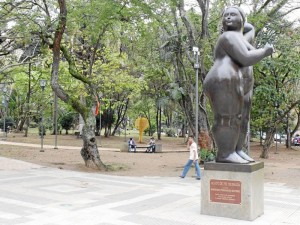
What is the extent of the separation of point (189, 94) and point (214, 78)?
46.4ft

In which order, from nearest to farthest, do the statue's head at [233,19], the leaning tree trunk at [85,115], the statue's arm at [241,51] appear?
the statue's arm at [241,51] < the statue's head at [233,19] < the leaning tree trunk at [85,115]

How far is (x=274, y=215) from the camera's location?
8.19 metres

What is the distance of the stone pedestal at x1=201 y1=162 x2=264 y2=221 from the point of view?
7.52 m

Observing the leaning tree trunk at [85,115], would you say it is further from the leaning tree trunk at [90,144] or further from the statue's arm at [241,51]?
the statue's arm at [241,51]

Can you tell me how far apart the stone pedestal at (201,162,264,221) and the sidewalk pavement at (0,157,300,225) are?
6.8 inches

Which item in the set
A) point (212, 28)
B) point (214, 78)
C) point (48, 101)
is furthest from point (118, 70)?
point (214, 78)

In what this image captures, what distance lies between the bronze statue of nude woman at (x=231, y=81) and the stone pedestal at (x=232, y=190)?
240 mm

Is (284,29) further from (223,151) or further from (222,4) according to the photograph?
(223,151)

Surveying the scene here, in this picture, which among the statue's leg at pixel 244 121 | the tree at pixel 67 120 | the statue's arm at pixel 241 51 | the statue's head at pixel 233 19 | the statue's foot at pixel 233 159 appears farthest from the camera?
the tree at pixel 67 120

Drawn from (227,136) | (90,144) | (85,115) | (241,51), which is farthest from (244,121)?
(85,115)

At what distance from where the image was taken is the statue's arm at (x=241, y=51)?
25.2ft

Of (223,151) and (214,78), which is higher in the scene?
(214,78)

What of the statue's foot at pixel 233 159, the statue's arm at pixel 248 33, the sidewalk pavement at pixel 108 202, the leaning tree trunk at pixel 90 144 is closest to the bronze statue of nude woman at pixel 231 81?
the statue's foot at pixel 233 159

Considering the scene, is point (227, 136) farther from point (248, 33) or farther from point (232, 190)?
point (248, 33)
